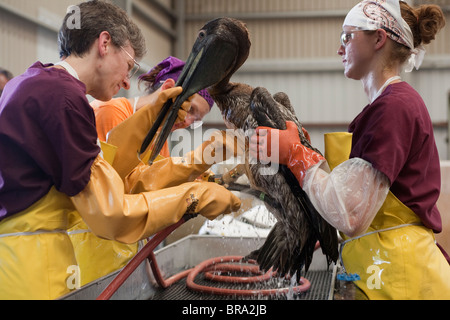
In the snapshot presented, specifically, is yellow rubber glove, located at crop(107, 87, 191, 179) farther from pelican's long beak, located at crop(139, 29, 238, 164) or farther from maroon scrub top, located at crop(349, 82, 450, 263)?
maroon scrub top, located at crop(349, 82, 450, 263)

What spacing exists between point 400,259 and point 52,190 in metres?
1.07

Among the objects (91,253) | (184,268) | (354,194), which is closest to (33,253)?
(91,253)

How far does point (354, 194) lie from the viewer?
1.30 m

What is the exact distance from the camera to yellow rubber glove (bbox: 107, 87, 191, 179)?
1.69 meters

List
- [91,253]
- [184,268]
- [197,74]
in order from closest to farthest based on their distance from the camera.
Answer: [197,74] → [91,253] → [184,268]

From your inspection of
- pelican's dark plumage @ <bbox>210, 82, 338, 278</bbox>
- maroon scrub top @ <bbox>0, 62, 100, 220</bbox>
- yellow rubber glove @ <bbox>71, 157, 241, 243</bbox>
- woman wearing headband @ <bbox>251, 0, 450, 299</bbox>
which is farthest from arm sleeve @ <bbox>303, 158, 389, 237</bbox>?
maroon scrub top @ <bbox>0, 62, 100, 220</bbox>

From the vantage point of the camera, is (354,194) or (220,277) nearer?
(354,194)

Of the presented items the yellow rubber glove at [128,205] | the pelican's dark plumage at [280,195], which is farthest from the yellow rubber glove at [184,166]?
the yellow rubber glove at [128,205]

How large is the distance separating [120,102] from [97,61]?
757 mm

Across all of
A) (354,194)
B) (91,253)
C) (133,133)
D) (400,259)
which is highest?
(133,133)

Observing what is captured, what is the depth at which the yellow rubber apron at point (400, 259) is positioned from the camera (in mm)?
1365

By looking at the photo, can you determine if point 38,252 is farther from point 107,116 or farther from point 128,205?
point 107,116

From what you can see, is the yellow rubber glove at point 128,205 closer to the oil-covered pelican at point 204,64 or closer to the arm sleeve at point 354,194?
the oil-covered pelican at point 204,64

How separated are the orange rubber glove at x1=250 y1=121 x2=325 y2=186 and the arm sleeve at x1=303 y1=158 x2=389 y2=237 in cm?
12
